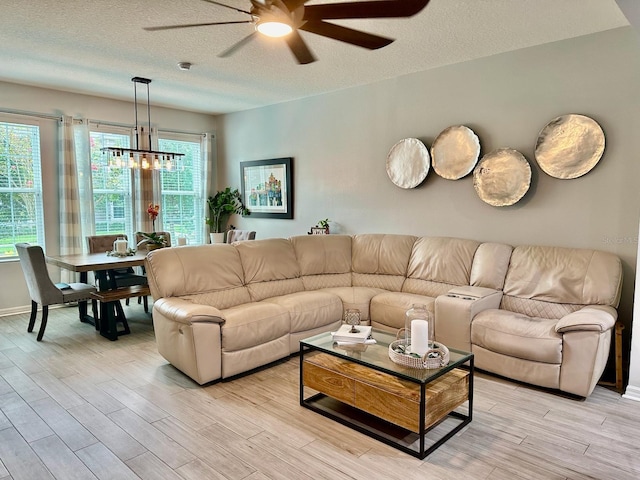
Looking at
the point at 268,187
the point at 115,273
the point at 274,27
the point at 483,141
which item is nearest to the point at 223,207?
the point at 268,187

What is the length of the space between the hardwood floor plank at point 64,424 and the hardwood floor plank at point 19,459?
0.55 feet

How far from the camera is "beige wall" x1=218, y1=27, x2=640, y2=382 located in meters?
3.41

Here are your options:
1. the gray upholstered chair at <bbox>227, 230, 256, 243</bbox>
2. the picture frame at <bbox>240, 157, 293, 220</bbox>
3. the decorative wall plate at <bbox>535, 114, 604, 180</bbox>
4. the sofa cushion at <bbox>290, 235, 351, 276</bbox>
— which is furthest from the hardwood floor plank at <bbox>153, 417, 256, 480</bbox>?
the picture frame at <bbox>240, 157, 293, 220</bbox>

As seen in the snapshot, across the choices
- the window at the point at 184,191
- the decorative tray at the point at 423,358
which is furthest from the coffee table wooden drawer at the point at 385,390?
the window at the point at 184,191

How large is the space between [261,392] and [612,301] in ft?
8.97

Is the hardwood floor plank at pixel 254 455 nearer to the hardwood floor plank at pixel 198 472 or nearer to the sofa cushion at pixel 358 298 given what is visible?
the hardwood floor plank at pixel 198 472

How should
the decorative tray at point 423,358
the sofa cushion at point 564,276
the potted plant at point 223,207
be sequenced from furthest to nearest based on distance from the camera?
the potted plant at point 223,207 < the sofa cushion at point 564,276 < the decorative tray at point 423,358

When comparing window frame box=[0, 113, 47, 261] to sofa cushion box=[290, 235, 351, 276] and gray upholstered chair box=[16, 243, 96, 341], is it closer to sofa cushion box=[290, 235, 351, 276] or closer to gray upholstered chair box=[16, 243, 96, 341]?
gray upholstered chair box=[16, 243, 96, 341]

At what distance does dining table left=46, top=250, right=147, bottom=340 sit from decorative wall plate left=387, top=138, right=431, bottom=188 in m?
2.84

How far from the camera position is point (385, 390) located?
98.9 inches

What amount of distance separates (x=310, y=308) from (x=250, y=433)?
145cm

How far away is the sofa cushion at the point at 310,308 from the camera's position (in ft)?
12.4

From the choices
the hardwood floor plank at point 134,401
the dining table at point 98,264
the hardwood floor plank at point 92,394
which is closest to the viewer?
the hardwood floor plank at point 134,401

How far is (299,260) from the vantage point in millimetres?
4629
